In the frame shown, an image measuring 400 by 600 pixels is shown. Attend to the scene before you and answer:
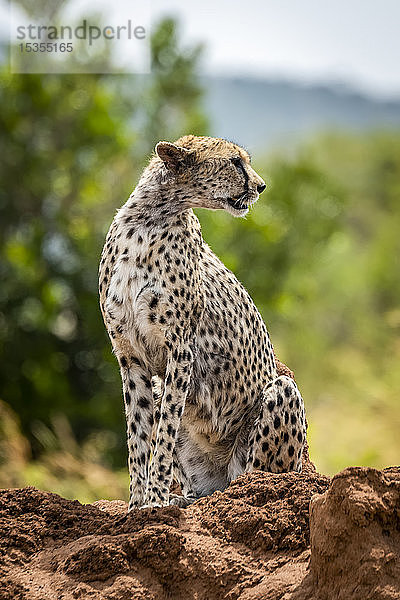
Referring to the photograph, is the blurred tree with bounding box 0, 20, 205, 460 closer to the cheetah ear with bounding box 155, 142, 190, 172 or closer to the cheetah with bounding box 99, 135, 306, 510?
the cheetah with bounding box 99, 135, 306, 510

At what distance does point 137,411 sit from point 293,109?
189 ft

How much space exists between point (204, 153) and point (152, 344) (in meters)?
1.04

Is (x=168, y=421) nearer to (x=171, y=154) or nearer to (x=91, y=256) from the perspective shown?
(x=171, y=154)

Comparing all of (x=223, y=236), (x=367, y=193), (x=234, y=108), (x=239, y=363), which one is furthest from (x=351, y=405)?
(x=234, y=108)

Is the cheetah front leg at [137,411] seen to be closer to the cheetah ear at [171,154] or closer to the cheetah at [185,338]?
the cheetah at [185,338]

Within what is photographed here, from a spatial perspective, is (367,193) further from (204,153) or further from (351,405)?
(204,153)

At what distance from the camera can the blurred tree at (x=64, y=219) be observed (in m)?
14.8

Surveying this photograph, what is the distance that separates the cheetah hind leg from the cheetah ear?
1378mm

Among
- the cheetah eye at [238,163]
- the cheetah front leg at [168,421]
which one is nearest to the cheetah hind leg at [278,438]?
the cheetah front leg at [168,421]

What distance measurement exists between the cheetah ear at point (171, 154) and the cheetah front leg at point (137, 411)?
103cm

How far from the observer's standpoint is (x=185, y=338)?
480 centimetres

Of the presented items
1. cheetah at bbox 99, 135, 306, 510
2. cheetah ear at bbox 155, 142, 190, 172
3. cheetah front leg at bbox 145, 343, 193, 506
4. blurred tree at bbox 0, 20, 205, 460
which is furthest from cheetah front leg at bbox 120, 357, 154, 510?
blurred tree at bbox 0, 20, 205, 460

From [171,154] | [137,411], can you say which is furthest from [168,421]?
[171,154]

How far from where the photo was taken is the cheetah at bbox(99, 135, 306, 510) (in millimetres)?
4742
